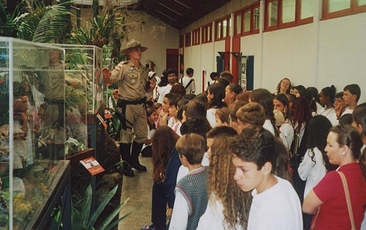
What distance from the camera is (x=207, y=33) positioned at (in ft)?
58.9

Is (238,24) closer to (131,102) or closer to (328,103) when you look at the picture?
(131,102)

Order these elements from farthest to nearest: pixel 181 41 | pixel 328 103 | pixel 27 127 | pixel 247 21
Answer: pixel 181 41, pixel 247 21, pixel 328 103, pixel 27 127

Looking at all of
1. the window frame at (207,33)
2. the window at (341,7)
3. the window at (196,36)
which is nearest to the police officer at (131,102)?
the window at (341,7)

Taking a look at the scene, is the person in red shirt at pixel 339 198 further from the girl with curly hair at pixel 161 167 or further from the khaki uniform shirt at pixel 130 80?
the khaki uniform shirt at pixel 130 80

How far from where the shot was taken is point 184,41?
929 inches

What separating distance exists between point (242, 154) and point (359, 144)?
3.69 feet

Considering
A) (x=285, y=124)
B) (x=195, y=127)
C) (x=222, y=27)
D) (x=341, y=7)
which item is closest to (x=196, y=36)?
(x=222, y=27)

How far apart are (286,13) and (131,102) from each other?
12.6 ft

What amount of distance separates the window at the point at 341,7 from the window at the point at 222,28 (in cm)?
712

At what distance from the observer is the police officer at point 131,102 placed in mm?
7125

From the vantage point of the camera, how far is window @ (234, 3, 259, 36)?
448 inches

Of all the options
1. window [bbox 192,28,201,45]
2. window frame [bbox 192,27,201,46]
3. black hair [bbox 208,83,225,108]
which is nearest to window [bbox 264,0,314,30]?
black hair [bbox 208,83,225,108]

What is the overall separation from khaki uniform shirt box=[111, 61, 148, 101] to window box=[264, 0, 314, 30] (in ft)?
9.60

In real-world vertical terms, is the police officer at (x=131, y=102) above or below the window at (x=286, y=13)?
below
